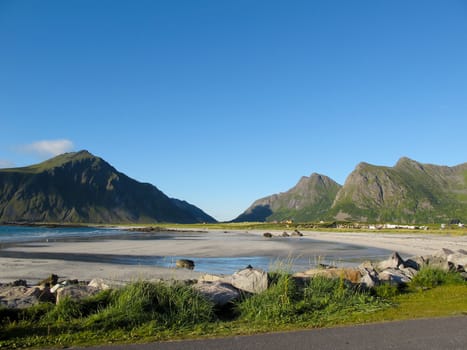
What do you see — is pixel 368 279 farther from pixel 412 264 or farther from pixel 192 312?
pixel 412 264

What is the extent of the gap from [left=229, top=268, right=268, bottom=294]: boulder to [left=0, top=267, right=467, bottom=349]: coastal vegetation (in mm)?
406

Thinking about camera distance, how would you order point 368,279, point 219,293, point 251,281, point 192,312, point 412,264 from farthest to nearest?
point 412,264 → point 368,279 → point 251,281 → point 219,293 → point 192,312

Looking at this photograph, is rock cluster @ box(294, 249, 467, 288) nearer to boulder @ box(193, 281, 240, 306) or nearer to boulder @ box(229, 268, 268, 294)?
boulder @ box(229, 268, 268, 294)

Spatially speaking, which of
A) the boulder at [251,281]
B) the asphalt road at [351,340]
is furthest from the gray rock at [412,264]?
the asphalt road at [351,340]

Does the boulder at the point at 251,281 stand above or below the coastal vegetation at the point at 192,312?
above

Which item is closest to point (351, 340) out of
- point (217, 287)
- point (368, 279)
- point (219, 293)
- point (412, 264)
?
point (219, 293)

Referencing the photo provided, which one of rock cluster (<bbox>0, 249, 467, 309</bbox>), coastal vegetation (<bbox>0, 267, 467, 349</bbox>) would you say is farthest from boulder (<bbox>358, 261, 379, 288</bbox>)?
coastal vegetation (<bbox>0, 267, 467, 349</bbox>)

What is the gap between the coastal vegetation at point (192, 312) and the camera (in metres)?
9.13

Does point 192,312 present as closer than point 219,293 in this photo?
Yes

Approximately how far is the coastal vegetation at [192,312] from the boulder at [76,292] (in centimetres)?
46

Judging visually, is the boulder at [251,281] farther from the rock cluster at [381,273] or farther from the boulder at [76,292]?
the boulder at [76,292]

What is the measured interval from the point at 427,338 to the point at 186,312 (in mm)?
5861

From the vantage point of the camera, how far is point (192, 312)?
1073 centimetres

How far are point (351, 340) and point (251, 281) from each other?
525 cm
